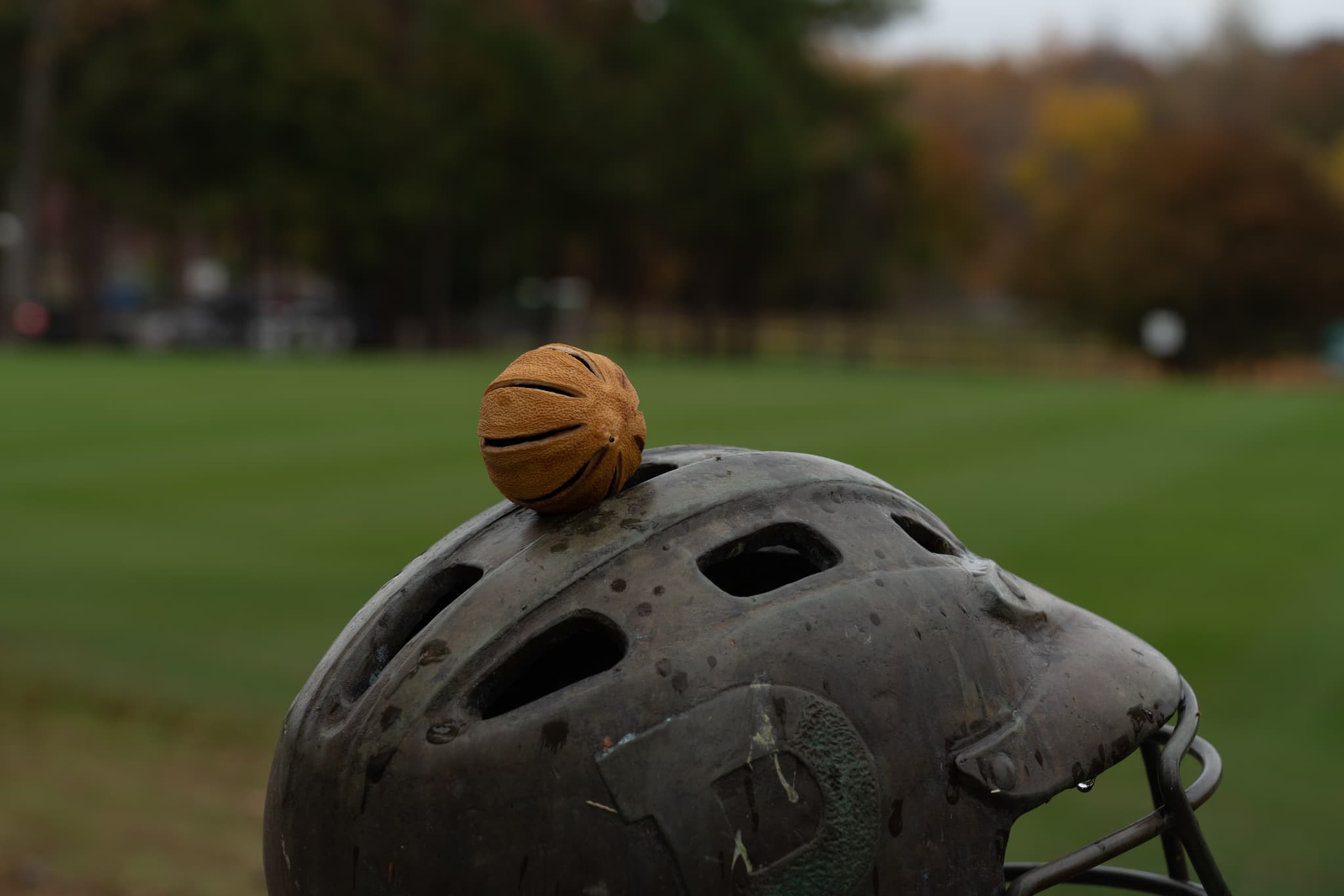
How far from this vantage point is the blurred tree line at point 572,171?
131 ft

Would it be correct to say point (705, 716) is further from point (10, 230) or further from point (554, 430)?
point (10, 230)

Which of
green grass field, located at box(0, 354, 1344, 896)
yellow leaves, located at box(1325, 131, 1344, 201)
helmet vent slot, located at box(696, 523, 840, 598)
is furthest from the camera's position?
yellow leaves, located at box(1325, 131, 1344, 201)

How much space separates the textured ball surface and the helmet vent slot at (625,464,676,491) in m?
0.15

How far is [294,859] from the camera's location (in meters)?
1.78

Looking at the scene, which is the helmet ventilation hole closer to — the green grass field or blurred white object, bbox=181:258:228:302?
the green grass field

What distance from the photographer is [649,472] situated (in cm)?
198

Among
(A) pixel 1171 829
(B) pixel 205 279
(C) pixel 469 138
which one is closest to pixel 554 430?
(A) pixel 1171 829

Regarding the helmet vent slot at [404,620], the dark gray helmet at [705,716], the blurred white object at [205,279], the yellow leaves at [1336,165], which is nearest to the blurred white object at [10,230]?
the blurred white object at [205,279]

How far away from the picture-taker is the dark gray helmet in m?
1.62

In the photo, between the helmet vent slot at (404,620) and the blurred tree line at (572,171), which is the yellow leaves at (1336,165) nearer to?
the blurred tree line at (572,171)

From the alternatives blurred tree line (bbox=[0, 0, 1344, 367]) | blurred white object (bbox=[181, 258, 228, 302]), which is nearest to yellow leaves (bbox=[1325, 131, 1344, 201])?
blurred tree line (bbox=[0, 0, 1344, 367])

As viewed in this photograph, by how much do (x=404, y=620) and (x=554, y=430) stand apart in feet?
1.18

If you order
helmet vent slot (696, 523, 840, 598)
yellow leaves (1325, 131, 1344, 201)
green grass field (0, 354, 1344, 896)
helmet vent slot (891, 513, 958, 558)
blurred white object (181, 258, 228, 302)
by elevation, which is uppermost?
yellow leaves (1325, 131, 1344, 201)

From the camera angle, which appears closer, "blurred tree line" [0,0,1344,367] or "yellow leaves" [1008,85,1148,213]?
"blurred tree line" [0,0,1344,367]
